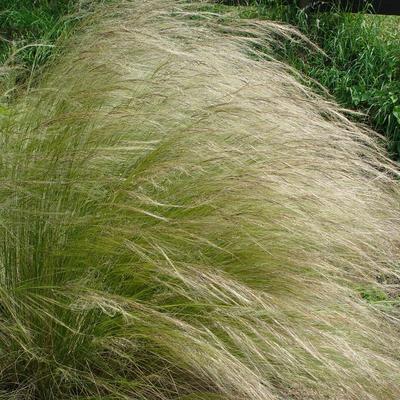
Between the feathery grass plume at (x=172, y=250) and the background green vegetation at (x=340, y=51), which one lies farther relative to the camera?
the background green vegetation at (x=340, y=51)

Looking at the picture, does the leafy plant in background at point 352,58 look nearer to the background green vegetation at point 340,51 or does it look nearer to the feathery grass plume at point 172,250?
the background green vegetation at point 340,51

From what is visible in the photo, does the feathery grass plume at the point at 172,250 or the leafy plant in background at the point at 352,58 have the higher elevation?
the feathery grass plume at the point at 172,250

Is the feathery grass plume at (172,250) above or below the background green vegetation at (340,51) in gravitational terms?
above

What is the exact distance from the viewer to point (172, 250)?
235 centimetres

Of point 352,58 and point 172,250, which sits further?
point 352,58

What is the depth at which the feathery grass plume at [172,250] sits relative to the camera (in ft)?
7.36

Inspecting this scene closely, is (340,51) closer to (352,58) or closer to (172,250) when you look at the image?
(352,58)

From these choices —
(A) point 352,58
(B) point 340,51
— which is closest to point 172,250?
(B) point 340,51

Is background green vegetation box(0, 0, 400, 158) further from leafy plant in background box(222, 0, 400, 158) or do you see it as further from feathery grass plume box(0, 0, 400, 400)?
feathery grass plume box(0, 0, 400, 400)

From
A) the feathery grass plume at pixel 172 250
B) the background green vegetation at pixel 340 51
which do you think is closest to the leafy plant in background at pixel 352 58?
the background green vegetation at pixel 340 51

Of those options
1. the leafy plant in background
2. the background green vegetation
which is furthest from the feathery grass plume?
the leafy plant in background

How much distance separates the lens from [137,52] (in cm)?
295

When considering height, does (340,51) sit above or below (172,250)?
below

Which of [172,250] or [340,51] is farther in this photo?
[340,51]
